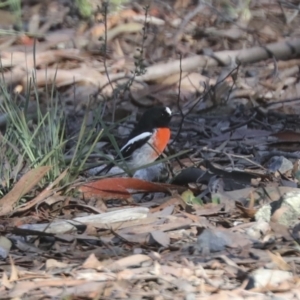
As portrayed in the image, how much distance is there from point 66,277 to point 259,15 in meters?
6.81

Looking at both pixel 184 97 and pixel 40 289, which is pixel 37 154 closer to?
pixel 40 289

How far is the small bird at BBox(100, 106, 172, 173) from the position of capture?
5.56 m

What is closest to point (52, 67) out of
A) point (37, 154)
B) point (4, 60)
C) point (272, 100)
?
point (4, 60)

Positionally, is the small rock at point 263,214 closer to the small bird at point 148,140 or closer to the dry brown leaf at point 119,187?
the dry brown leaf at point 119,187

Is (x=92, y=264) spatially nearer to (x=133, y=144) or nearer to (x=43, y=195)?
(x=43, y=195)

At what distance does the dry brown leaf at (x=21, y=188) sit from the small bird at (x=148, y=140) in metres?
1.18

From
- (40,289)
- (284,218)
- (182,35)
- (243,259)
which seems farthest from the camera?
(182,35)

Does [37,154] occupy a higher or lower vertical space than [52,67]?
higher

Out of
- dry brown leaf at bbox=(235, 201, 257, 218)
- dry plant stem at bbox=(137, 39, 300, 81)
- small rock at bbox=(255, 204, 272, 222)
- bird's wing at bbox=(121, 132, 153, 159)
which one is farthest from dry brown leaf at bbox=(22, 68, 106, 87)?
small rock at bbox=(255, 204, 272, 222)

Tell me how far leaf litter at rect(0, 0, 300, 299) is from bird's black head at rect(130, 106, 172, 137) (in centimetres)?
19

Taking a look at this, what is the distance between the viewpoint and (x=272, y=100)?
742 cm

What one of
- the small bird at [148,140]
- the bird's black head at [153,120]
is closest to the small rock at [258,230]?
the small bird at [148,140]

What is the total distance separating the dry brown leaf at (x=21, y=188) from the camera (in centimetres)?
412

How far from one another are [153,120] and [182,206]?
1.91 metres
